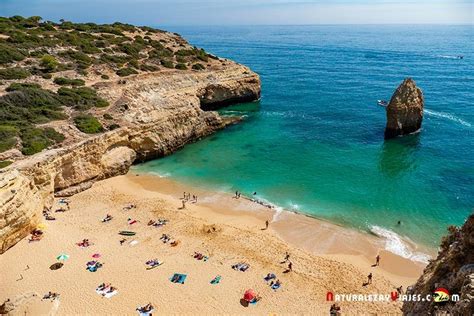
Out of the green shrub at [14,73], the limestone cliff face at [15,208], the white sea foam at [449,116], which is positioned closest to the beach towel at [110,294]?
the limestone cliff face at [15,208]

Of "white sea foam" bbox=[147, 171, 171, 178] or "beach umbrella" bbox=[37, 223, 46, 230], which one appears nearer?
"beach umbrella" bbox=[37, 223, 46, 230]

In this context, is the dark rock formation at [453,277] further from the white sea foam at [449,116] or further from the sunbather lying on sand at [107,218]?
the white sea foam at [449,116]

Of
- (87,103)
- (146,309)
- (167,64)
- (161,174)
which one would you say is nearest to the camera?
(146,309)

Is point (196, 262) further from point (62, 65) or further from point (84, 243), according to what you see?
point (62, 65)

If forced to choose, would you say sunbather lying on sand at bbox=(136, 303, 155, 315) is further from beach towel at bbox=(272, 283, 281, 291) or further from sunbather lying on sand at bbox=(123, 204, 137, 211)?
sunbather lying on sand at bbox=(123, 204, 137, 211)

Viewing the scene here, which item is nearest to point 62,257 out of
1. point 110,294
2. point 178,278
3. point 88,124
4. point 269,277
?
point 110,294

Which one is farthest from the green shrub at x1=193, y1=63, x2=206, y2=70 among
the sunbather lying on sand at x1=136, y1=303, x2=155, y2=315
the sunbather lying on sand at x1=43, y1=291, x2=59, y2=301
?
the sunbather lying on sand at x1=136, y1=303, x2=155, y2=315
